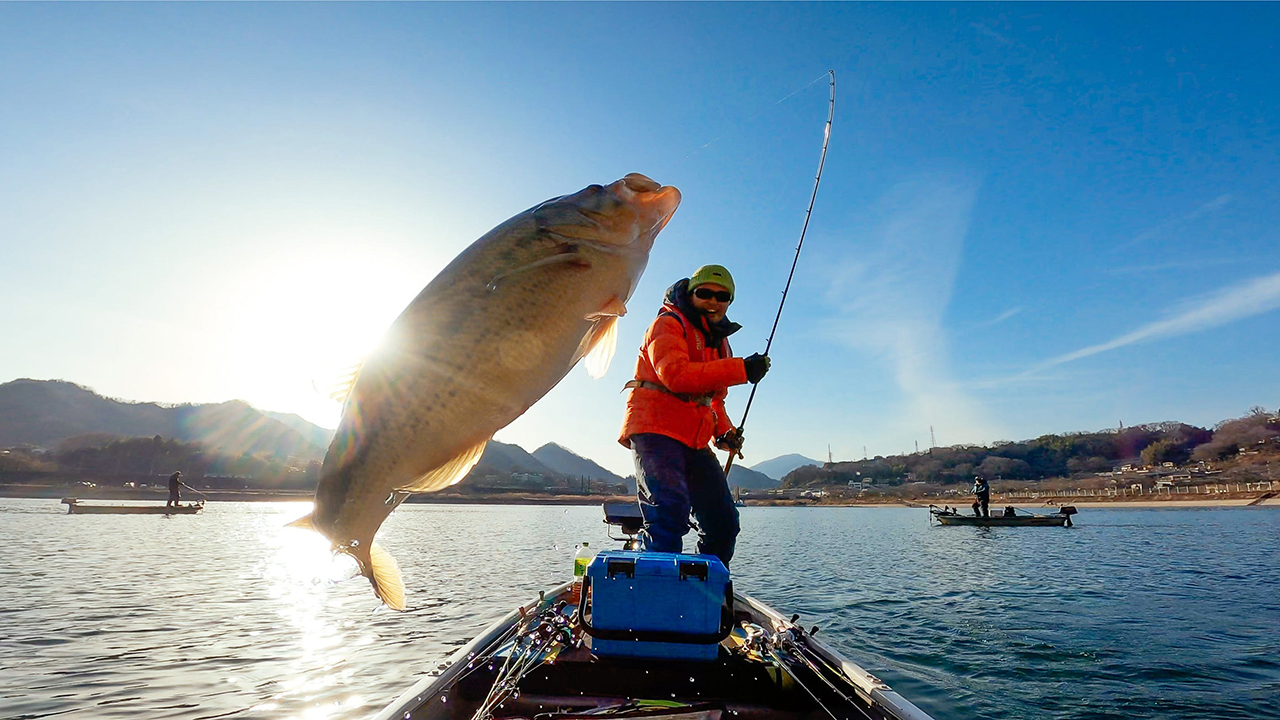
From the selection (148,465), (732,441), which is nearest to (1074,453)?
(732,441)

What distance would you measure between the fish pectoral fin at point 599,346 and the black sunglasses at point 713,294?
206cm

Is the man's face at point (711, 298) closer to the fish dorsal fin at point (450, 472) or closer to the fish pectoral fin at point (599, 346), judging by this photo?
the fish pectoral fin at point (599, 346)

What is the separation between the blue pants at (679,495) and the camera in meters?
4.43

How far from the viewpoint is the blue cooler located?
12.0 feet

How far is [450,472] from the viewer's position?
2371mm

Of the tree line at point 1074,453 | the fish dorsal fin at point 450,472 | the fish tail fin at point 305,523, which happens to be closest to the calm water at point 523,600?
the fish tail fin at point 305,523

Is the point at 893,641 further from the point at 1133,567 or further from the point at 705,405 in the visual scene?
the point at 1133,567

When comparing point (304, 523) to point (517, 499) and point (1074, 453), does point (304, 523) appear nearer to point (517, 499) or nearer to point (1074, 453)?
point (517, 499)

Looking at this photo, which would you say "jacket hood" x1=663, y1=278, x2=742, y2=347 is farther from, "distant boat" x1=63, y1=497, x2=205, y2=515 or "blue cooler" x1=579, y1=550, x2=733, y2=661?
"distant boat" x1=63, y1=497, x2=205, y2=515

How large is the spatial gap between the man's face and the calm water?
3.31 metres

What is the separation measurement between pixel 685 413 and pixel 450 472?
2.53 m

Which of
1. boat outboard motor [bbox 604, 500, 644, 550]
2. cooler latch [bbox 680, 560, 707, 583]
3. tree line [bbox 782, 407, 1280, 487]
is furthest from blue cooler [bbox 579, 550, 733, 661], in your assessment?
tree line [bbox 782, 407, 1280, 487]

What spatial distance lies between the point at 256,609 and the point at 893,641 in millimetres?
11910

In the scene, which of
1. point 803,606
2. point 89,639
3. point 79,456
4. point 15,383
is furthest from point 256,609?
point 15,383
